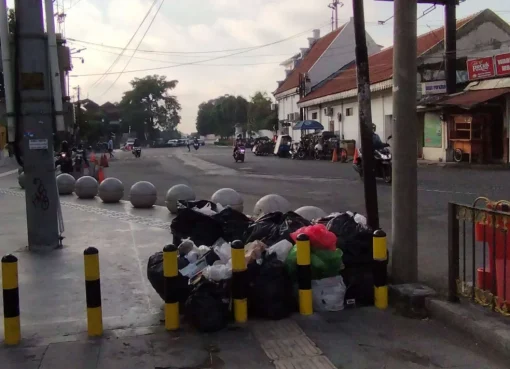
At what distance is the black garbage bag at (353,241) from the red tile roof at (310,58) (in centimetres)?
4861

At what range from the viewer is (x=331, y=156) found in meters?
39.0

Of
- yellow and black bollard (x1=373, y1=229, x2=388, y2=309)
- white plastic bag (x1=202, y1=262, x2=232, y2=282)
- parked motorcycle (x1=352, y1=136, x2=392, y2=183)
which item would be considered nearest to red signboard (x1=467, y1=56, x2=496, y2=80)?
parked motorcycle (x1=352, y1=136, x2=392, y2=183)

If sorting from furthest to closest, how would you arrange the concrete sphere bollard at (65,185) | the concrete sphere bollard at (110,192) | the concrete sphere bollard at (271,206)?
the concrete sphere bollard at (65,185), the concrete sphere bollard at (110,192), the concrete sphere bollard at (271,206)

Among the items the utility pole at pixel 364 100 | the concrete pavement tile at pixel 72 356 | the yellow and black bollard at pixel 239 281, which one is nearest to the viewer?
the concrete pavement tile at pixel 72 356

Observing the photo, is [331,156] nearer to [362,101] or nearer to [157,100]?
[362,101]

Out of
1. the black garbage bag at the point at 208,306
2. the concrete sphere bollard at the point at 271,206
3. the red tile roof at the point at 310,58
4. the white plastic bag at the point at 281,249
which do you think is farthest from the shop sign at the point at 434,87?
the black garbage bag at the point at 208,306

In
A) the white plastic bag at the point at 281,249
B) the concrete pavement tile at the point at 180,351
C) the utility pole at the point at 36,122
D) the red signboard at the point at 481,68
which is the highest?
the red signboard at the point at 481,68

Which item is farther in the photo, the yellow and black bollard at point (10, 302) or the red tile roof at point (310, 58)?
the red tile roof at point (310, 58)

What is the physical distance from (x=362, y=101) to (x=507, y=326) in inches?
131

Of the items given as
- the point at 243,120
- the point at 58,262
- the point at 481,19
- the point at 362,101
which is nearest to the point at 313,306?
the point at 362,101

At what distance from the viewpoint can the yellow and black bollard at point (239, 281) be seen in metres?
5.65

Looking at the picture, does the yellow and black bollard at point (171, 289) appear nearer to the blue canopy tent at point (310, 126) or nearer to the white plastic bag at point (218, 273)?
the white plastic bag at point (218, 273)

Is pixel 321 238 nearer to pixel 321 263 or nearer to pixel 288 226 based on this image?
pixel 321 263

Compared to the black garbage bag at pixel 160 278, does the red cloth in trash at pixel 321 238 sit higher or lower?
higher
